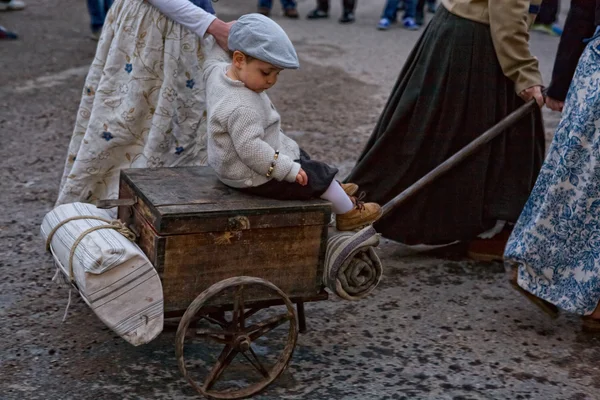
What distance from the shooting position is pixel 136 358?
11.4 ft

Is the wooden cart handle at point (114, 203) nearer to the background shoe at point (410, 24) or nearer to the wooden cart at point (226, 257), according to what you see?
the wooden cart at point (226, 257)

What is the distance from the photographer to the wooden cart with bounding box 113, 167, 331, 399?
3.07 m

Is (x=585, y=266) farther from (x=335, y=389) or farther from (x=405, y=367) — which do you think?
(x=335, y=389)

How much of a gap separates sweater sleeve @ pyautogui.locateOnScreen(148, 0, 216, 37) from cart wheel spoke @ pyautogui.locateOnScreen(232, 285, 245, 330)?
→ 3.83 feet

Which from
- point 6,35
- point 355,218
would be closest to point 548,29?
point 6,35

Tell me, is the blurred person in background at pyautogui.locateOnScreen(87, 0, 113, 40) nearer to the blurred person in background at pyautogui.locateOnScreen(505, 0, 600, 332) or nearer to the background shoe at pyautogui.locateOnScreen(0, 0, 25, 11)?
the background shoe at pyautogui.locateOnScreen(0, 0, 25, 11)

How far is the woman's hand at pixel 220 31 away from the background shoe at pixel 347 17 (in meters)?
7.99

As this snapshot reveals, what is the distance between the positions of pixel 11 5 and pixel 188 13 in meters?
7.86

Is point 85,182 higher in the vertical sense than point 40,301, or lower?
higher

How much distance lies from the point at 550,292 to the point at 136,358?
168 centimetres

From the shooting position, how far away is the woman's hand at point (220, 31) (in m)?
3.70

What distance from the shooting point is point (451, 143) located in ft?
14.6

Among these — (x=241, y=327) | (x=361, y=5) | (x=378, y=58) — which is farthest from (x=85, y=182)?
(x=361, y=5)

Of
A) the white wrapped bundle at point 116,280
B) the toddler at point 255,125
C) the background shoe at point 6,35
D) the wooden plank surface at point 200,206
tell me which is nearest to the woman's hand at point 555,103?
the toddler at point 255,125
